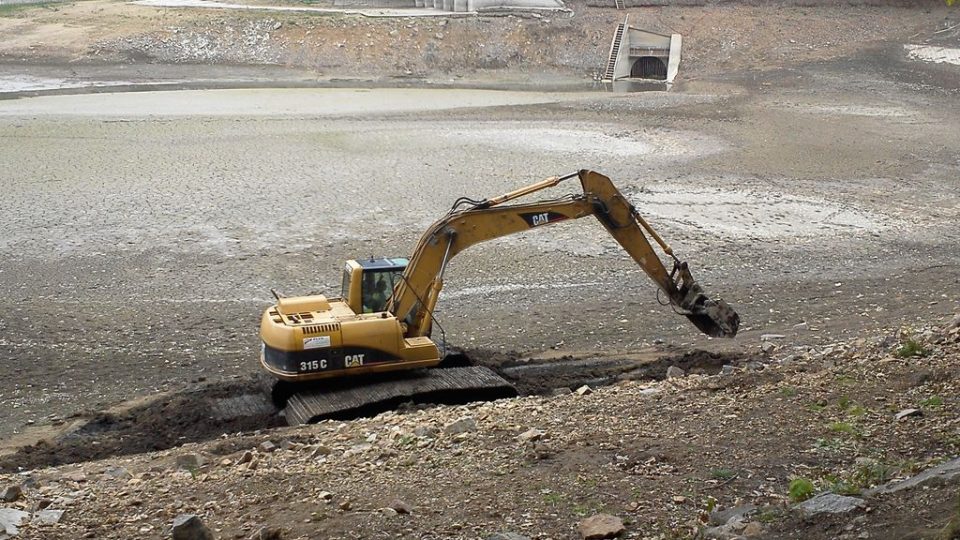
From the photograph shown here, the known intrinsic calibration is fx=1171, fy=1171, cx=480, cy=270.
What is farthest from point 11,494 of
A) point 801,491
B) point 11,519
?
point 801,491

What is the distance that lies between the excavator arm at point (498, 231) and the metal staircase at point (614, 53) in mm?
29862

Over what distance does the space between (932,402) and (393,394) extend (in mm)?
5265

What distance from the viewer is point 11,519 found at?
791 cm

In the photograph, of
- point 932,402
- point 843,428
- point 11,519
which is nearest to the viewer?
point 11,519

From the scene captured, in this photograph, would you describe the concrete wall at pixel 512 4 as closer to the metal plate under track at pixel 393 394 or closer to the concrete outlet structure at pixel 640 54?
the concrete outlet structure at pixel 640 54

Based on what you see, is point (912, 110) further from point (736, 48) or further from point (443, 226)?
point (443, 226)

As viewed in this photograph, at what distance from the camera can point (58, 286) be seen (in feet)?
56.0

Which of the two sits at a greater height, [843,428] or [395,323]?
[843,428]

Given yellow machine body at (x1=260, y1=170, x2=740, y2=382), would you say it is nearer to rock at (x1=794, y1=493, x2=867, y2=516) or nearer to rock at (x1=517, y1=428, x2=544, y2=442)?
rock at (x1=517, y1=428, x2=544, y2=442)

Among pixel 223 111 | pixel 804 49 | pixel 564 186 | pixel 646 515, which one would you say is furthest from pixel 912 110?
pixel 646 515

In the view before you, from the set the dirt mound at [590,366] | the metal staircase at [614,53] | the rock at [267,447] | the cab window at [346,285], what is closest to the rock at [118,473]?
the rock at [267,447]

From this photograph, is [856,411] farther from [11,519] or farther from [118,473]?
[11,519]

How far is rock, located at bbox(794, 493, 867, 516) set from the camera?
6.53 meters

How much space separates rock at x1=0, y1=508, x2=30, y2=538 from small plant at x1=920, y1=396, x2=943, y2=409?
6542 millimetres
